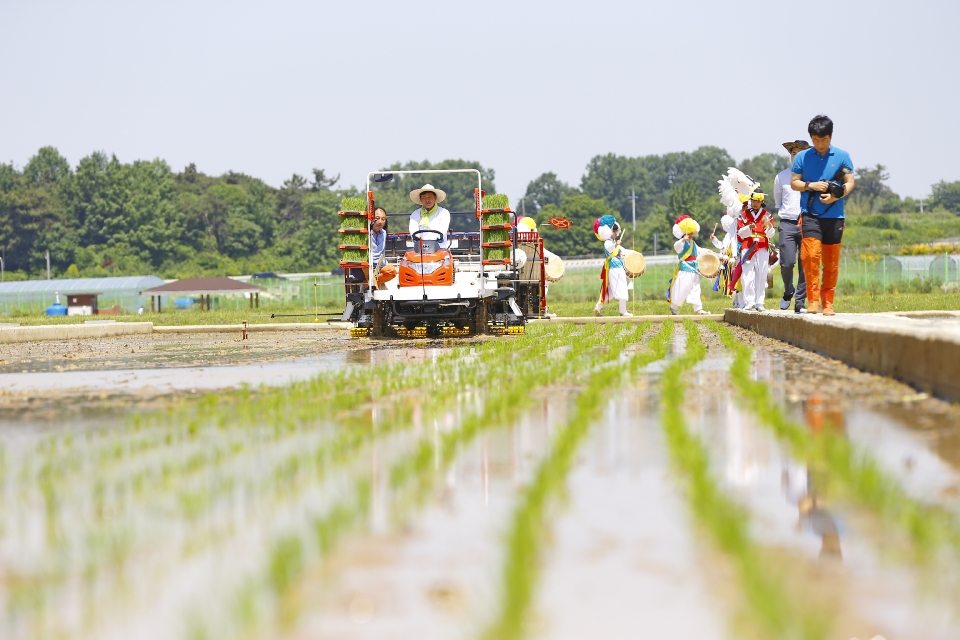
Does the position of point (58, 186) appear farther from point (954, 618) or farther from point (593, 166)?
point (954, 618)

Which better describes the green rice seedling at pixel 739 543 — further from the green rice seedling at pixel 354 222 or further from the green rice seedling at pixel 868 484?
the green rice seedling at pixel 354 222

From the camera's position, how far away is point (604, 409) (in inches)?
290

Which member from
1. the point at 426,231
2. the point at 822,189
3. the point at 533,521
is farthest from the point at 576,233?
the point at 533,521

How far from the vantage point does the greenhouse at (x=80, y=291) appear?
270ft

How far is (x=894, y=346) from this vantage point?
29.5 feet

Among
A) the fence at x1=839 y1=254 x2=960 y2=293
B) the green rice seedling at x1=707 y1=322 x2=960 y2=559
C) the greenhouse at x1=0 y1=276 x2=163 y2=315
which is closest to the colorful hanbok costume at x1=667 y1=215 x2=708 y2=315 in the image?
the fence at x1=839 y1=254 x2=960 y2=293

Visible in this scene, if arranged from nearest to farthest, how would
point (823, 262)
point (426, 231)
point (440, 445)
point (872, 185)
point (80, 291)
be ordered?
point (440, 445) < point (823, 262) < point (426, 231) < point (80, 291) < point (872, 185)

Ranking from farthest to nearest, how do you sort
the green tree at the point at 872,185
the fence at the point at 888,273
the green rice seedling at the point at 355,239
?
the green tree at the point at 872,185 → the fence at the point at 888,273 → the green rice seedling at the point at 355,239

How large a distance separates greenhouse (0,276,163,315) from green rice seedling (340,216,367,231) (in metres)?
60.3

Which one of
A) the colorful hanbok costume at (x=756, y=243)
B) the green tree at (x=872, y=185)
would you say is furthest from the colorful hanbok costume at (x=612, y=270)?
the green tree at (x=872, y=185)

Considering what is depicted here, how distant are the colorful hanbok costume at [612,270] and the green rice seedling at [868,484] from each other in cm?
2083

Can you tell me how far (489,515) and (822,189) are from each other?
385 inches

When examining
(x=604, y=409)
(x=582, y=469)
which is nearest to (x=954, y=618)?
(x=582, y=469)

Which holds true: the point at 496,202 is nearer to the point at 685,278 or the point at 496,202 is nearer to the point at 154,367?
the point at 154,367
